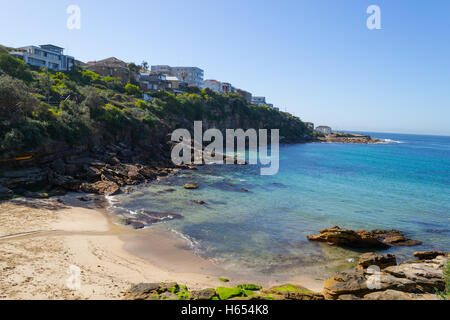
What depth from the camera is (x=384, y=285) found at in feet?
39.3

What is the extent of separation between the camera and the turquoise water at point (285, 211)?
17219 mm

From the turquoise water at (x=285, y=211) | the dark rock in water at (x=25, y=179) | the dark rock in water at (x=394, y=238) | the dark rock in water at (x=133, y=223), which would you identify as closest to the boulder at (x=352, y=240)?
the turquoise water at (x=285, y=211)

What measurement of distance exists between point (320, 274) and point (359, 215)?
13.2 m

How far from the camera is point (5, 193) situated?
21.7 m

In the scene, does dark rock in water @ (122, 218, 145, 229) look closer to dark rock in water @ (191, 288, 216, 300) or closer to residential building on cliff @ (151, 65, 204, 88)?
dark rock in water @ (191, 288, 216, 300)

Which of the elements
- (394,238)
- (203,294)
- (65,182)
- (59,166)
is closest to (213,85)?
(59,166)

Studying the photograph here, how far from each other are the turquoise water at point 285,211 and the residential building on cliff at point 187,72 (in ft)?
258

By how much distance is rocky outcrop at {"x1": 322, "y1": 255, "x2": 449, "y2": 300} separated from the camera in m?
11.2

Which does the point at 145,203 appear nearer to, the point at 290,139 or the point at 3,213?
the point at 3,213

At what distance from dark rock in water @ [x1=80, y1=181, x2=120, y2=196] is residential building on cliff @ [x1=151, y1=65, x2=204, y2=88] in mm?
90250

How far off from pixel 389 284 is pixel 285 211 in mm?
14010

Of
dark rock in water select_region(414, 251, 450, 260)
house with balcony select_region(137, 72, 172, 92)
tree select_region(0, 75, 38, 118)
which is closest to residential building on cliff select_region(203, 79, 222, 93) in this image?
house with balcony select_region(137, 72, 172, 92)

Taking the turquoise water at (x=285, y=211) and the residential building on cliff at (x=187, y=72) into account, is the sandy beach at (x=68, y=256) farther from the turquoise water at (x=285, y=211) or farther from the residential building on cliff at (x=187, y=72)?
the residential building on cliff at (x=187, y=72)

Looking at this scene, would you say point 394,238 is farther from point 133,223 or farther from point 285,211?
point 133,223
